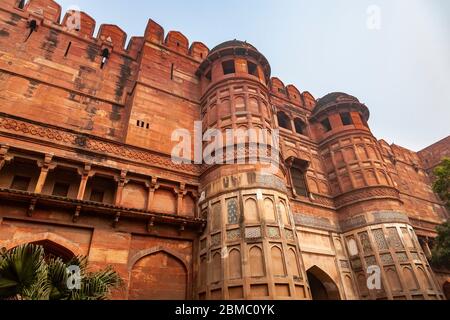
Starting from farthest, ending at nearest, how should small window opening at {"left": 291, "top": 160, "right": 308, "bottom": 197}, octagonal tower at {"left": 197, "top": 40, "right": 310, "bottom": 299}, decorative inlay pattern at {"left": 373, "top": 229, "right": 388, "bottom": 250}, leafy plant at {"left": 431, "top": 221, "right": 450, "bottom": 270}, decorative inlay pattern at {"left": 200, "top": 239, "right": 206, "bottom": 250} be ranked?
small window opening at {"left": 291, "top": 160, "right": 308, "bottom": 197} → leafy plant at {"left": 431, "top": 221, "right": 450, "bottom": 270} → decorative inlay pattern at {"left": 373, "top": 229, "right": 388, "bottom": 250} → decorative inlay pattern at {"left": 200, "top": 239, "right": 206, "bottom": 250} → octagonal tower at {"left": 197, "top": 40, "right": 310, "bottom": 299}

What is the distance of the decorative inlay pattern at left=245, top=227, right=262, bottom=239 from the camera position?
9344 millimetres

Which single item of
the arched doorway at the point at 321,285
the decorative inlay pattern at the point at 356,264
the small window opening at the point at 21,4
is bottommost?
the arched doorway at the point at 321,285

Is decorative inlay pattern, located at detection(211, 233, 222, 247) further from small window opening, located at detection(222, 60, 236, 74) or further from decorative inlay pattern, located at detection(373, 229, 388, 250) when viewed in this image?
small window opening, located at detection(222, 60, 236, 74)

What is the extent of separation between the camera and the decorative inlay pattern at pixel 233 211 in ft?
32.3

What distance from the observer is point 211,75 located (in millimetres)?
15273

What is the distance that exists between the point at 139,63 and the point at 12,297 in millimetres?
12591

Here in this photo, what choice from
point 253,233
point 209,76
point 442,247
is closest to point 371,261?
point 442,247

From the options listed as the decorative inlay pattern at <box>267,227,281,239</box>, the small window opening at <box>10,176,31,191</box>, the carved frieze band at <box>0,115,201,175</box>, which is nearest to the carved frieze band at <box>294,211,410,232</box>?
the decorative inlay pattern at <box>267,227,281,239</box>

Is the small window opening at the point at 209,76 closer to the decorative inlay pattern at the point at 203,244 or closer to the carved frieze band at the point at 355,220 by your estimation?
the carved frieze band at the point at 355,220

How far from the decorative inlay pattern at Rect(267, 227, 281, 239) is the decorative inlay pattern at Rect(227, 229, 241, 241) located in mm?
1003

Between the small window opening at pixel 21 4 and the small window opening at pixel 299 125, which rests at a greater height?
the small window opening at pixel 21 4

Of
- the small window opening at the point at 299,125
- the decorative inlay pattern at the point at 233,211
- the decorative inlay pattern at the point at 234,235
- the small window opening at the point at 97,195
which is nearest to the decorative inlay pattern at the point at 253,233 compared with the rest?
the decorative inlay pattern at the point at 234,235
